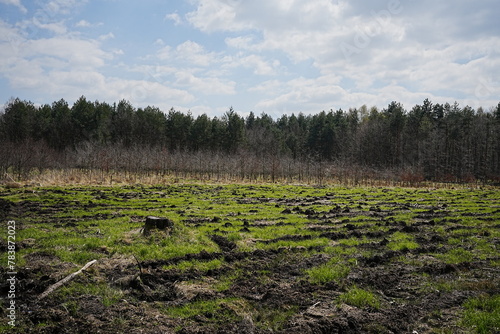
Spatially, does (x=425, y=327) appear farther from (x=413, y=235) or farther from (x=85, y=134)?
(x=85, y=134)

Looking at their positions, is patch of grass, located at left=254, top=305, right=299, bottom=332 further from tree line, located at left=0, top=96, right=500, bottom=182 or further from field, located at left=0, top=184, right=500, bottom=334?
tree line, located at left=0, top=96, right=500, bottom=182

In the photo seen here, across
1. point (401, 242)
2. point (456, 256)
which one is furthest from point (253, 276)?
point (456, 256)

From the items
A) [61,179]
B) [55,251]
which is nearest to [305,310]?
[55,251]

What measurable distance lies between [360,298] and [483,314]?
2.07m

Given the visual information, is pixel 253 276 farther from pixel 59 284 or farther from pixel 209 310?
pixel 59 284

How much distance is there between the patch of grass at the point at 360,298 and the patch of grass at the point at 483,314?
1476 mm

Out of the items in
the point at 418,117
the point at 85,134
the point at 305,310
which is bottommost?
the point at 305,310

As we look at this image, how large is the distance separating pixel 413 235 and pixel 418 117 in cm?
6998

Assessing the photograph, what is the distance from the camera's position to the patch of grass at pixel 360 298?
6234 mm

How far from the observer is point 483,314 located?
565 cm

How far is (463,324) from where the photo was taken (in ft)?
17.8

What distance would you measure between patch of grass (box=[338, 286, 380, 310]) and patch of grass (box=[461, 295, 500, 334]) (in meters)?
1.48

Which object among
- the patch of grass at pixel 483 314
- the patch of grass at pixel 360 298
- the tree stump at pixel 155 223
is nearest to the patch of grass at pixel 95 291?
the tree stump at pixel 155 223

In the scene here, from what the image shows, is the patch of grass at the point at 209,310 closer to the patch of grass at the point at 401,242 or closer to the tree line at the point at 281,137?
the patch of grass at the point at 401,242
